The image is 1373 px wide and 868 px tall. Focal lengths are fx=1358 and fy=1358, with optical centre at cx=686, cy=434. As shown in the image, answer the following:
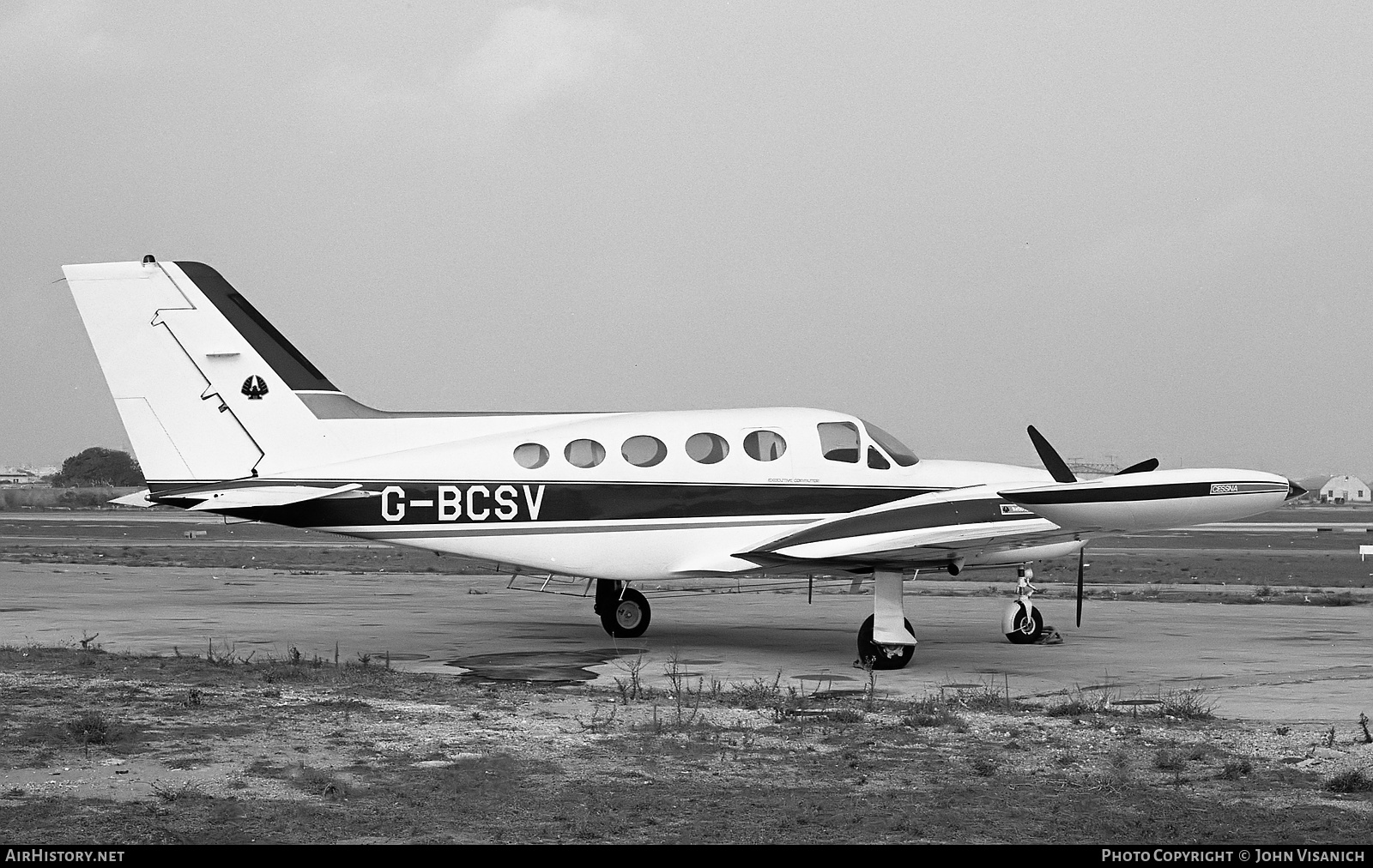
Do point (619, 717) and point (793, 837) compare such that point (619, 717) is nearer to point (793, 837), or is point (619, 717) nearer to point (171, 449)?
point (793, 837)

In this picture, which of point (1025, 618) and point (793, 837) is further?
point (1025, 618)

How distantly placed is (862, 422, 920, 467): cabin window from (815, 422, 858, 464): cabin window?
0.29 metres

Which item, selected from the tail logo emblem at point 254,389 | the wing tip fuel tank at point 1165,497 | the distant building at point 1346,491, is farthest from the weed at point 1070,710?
the distant building at point 1346,491

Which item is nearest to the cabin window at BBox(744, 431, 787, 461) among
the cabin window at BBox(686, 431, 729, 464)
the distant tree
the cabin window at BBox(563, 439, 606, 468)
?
the cabin window at BBox(686, 431, 729, 464)

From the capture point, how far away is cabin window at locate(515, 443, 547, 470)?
17375 millimetres

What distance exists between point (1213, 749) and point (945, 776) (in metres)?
2.31

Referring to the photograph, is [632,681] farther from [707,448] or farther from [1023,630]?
[1023,630]

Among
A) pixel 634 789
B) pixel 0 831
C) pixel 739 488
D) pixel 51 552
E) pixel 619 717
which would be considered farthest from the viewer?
pixel 51 552

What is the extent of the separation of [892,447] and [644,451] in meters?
3.27

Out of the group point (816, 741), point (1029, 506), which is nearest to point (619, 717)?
point (816, 741)

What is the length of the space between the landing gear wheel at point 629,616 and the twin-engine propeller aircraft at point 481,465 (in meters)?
2.16

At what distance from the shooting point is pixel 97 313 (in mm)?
17641

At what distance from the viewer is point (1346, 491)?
185 m

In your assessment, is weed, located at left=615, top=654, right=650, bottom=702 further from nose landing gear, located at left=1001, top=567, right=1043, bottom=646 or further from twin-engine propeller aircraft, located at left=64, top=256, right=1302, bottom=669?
nose landing gear, located at left=1001, top=567, right=1043, bottom=646
